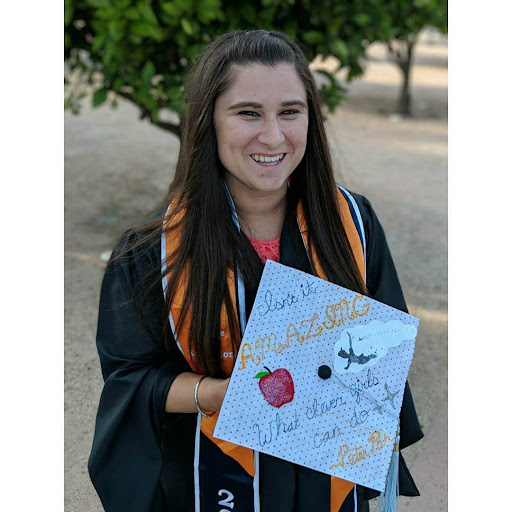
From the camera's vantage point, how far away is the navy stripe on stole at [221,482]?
2107mm

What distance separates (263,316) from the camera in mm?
1966

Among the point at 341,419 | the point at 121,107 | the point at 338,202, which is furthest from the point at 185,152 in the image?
the point at 121,107

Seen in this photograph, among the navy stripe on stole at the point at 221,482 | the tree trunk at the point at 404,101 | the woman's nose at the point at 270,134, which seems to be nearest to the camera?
the woman's nose at the point at 270,134

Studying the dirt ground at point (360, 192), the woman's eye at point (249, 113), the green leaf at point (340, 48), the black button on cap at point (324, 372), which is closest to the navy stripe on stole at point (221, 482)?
the black button on cap at point (324, 372)

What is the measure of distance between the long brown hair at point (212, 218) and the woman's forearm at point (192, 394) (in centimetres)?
6

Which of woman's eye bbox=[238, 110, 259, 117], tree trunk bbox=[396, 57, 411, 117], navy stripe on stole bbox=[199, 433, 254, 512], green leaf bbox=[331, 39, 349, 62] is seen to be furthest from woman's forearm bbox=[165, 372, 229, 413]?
tree trunk bbox=[396, 57, 411, 117]

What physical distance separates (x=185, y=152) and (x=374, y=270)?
2.18 feet

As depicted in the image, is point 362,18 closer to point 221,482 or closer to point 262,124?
point 262,124

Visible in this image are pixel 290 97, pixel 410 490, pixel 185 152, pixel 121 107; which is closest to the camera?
pixel 290 97

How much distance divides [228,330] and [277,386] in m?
0.19

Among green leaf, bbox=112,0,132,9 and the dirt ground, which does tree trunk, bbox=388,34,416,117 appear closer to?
the dirt ground

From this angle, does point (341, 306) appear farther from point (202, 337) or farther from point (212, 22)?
point (212, 22)

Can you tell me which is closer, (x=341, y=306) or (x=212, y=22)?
(x=341, y=306)

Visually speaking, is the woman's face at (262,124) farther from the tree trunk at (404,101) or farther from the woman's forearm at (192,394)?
the tree trunk at (404,101)
